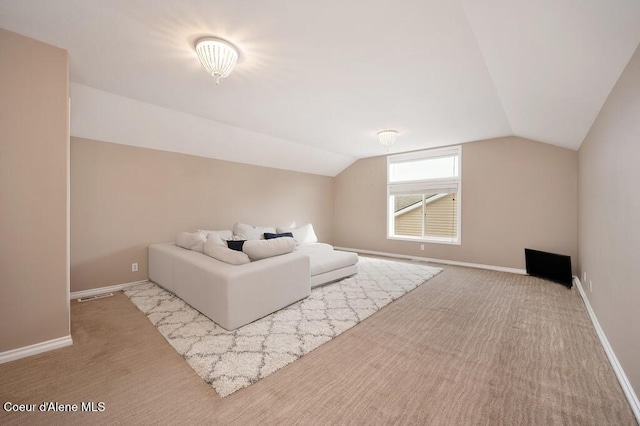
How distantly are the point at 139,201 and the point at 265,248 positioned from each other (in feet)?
7.84

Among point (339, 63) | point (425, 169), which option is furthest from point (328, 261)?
point (425, 169)

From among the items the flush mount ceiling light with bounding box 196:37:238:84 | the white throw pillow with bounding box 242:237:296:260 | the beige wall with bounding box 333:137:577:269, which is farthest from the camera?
the beige wall with bounding box 333:137:577:269

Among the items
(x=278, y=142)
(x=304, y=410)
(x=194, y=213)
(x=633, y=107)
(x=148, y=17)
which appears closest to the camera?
(x=304, y=410)

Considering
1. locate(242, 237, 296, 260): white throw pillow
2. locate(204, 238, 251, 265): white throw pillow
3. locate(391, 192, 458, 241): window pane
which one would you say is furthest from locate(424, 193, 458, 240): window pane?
locate(204, 238, 251, 265): white throw pillow

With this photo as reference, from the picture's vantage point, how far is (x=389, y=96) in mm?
3076

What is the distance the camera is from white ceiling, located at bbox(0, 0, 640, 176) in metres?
1.71

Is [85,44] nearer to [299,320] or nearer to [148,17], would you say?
[148,17]

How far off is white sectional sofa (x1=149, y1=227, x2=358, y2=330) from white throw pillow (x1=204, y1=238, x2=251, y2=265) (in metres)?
0.04

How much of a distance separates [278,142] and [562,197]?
5.00 meters

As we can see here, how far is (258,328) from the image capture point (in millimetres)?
2490

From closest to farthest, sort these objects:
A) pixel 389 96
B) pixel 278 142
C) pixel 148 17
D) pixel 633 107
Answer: pixel 633 107, pixel 148 17, pixel 389 96, pixel 278 142

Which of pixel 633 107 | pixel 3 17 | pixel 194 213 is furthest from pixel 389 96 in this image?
pixel 194 213

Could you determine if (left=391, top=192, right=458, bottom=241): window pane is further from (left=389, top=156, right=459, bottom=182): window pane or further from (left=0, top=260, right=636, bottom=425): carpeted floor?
(left=0, top=260, right=636, bottom=425): carpeted floor

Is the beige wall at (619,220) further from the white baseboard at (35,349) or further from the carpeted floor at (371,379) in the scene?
the white baseboard at (35,349)
